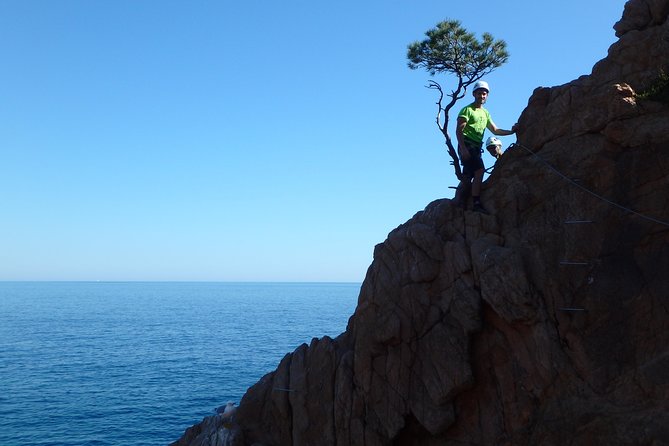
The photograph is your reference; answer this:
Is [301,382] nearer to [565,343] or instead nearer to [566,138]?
[565,343]

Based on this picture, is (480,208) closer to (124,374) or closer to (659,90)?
(659,90)

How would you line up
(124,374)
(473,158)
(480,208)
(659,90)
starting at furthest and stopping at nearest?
(124,374) < (473,158) < (480,208) < (659,90)

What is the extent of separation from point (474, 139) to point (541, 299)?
667 cm

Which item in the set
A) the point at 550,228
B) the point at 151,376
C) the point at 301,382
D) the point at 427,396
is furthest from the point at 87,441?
the point at 550,228

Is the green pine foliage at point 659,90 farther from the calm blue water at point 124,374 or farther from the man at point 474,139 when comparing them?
the calm blue water at point 124,374

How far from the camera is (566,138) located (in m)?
19.7

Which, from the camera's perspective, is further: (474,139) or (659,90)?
(474,139)

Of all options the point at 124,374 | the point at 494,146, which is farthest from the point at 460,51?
the point at 124,374

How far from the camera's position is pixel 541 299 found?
58.1 feet

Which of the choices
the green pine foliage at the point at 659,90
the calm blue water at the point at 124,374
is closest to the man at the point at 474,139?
the green pine foliage at the point at 659,90

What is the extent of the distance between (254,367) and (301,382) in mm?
47995

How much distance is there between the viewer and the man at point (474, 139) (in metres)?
20.8

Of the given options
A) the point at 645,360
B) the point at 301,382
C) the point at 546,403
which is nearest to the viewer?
the point at 645,360

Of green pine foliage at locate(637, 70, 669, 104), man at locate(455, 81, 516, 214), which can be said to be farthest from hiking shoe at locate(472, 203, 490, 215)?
green pine foliage at locate(637, 70, 669, 104)
